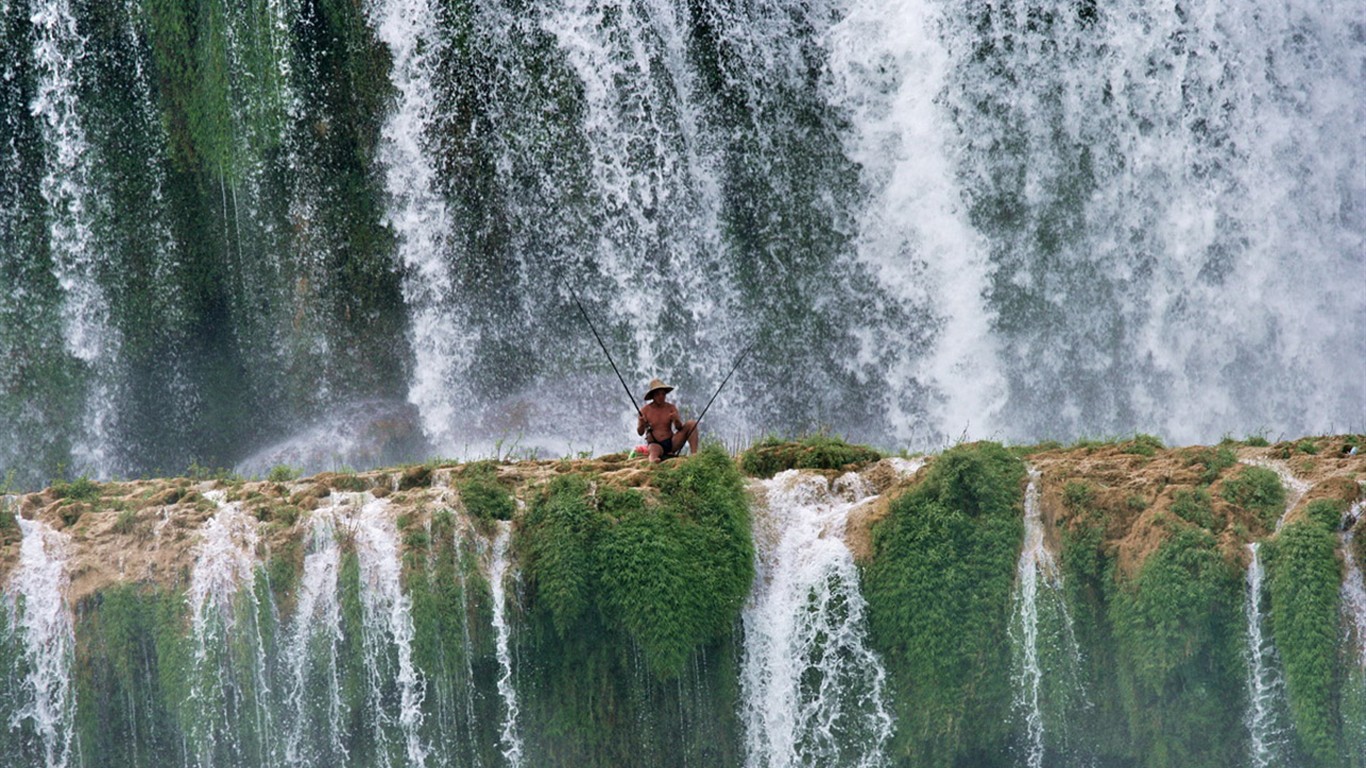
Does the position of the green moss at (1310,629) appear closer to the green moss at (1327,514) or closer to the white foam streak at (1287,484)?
the green moss at (1327,514)

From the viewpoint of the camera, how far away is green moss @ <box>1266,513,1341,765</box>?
8820mm

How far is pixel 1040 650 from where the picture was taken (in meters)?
9.63

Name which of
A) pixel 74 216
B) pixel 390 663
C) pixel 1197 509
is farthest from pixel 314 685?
pixel 74 216

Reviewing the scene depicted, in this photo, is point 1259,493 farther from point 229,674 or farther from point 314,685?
point 229,674

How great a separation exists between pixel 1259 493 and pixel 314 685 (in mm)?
5471

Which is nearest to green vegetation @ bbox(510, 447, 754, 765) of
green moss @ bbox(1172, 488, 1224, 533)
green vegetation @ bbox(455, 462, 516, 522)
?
green vegetation @ bbox(455, 462, 516, 522)

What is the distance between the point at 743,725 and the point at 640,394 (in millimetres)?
5549

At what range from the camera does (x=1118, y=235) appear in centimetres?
1513

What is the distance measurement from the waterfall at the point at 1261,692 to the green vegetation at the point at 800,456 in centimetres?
278

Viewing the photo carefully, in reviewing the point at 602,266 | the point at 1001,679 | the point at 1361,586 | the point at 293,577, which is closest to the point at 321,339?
the point at 602,266

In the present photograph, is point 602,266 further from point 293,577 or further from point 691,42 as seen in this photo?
point 293,577

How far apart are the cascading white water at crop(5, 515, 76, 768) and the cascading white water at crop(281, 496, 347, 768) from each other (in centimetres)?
125

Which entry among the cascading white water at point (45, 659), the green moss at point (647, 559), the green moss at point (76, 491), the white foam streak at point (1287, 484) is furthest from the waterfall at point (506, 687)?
the white foam streak at point (1287, 484)

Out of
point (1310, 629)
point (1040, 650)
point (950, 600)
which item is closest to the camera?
point (1310, 629)
